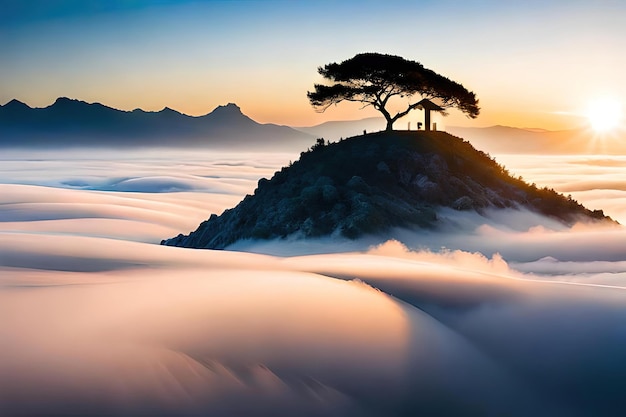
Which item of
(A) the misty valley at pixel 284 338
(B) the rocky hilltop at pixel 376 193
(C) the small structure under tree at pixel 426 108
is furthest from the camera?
(C) the small structure under tree at pixel 426 108

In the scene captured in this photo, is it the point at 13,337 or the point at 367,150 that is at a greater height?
the point at 367,150

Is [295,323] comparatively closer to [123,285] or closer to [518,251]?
[123,285]

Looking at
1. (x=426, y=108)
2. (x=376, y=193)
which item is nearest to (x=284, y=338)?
(x=376, y=193)

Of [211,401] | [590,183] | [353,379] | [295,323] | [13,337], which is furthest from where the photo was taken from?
[590,183]

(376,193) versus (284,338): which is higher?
(376,193)

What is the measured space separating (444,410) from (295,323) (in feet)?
6.87

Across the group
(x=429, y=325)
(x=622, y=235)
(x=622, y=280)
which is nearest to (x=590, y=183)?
(x=622, y=235)

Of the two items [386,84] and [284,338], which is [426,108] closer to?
[386,84]

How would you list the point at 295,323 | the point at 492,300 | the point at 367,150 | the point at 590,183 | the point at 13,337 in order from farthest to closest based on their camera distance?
the point at 590,183 → the point at 367,150 → the point at 492,300 → the point at 295,323 → the point at 13,337

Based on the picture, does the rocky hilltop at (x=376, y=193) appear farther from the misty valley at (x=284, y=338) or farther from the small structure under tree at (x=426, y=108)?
the misty valley at (x=284, y=338)

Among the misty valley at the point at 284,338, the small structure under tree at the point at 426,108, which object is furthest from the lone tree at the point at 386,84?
the misty valley at the point at 284,338

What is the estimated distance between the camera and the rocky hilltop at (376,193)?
96.8 ft

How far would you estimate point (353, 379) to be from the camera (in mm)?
6859

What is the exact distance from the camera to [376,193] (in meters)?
31.3
